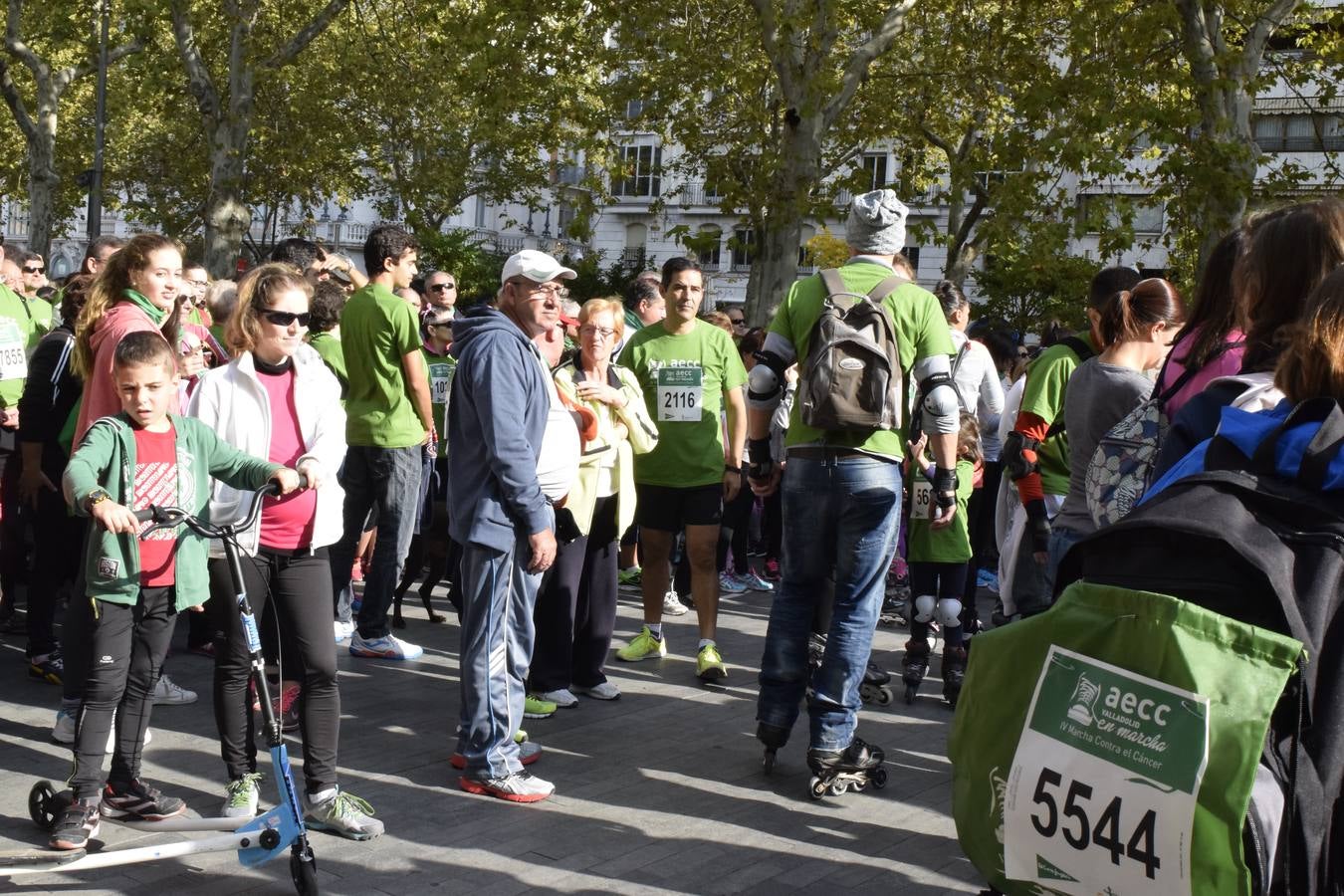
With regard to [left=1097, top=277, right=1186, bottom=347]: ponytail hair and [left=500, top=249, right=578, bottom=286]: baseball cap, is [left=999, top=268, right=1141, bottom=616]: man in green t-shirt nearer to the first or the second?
[left=1097, top=277, right=1186, bottom=347]: ponytail hair

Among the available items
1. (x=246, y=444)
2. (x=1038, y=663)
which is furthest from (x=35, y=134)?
(x=1038, y=663)

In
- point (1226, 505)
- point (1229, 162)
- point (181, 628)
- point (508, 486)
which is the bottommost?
point (181, 628)

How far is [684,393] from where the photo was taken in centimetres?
793

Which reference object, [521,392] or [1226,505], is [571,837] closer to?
[521,392]

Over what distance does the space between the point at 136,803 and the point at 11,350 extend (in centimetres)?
394

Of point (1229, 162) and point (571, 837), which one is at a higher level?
point (1229, 162)

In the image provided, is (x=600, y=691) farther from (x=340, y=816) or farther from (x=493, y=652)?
(x=340, y=816)

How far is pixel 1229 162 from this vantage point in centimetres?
1421

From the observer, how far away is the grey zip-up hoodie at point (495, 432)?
535 centimetres

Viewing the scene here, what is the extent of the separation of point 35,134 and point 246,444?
28.3m

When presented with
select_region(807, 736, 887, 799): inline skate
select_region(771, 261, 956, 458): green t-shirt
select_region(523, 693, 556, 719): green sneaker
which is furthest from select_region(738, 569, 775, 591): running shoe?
select_region(771, 261, 956, 458): green t-shirt

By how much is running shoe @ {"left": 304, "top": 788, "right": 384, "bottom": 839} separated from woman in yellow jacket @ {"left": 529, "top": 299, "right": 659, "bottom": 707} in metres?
1.87

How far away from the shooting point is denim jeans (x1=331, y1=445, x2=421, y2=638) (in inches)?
309

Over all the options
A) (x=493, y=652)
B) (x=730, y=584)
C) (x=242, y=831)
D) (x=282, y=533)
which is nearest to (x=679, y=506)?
(x=493, y=652)
